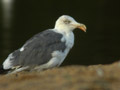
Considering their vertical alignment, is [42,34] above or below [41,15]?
above

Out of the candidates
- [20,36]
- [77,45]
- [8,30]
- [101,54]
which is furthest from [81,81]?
[8,30]

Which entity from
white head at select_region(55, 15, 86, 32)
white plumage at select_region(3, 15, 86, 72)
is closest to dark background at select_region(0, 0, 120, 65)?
white head at select_region(55, 15, 86, 32)

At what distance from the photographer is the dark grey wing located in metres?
9.98

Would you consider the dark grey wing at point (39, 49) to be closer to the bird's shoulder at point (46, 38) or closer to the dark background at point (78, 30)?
the bird's shoulder at point (46, 38)

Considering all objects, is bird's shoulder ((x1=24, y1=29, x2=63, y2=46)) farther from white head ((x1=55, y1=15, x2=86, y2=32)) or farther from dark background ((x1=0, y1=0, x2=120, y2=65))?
dark background ((x1=0, y1=0, x2=120, y2=65))

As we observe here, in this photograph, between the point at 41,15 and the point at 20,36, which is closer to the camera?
the point at 20,36

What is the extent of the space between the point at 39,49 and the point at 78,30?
20.3m

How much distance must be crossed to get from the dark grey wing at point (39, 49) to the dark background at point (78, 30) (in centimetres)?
1044

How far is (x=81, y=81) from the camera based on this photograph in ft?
21.8

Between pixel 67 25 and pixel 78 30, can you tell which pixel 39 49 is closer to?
pixel 67 25

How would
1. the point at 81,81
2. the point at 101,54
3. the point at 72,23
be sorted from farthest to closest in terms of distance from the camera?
the point at 101,54, the point at 72,23, the point at 81,81

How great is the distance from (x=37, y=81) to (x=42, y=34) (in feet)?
10.4

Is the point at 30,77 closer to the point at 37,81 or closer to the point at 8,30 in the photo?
the point at 37,81

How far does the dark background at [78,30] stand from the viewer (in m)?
22.8
